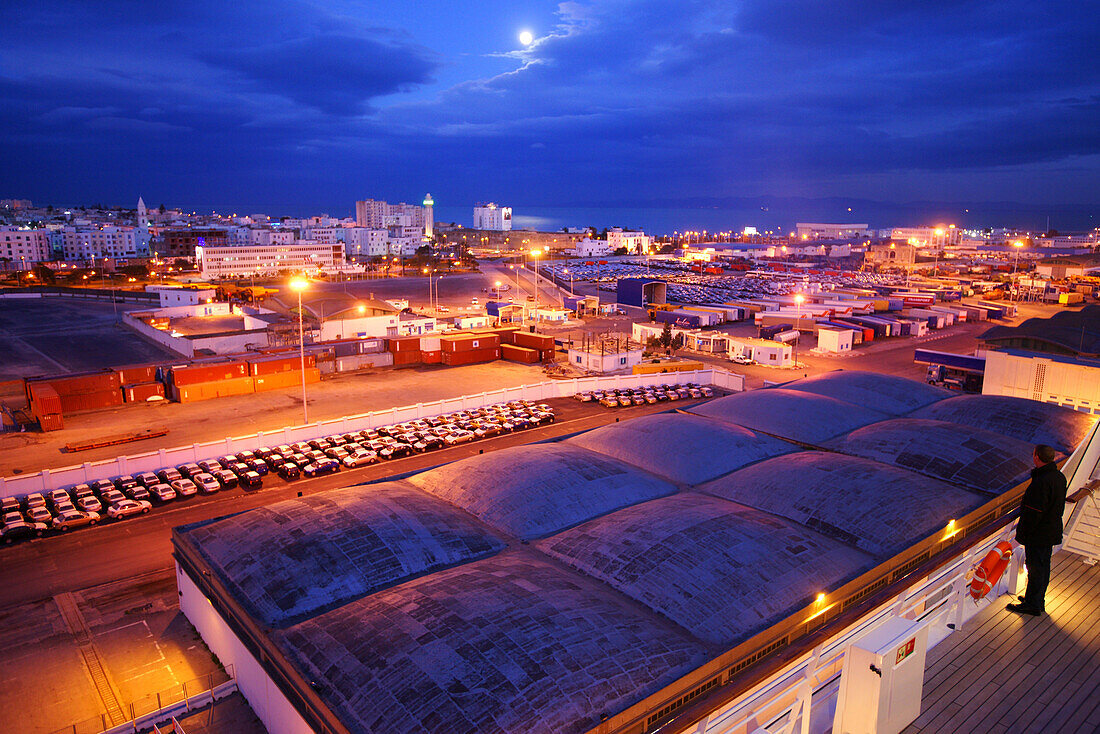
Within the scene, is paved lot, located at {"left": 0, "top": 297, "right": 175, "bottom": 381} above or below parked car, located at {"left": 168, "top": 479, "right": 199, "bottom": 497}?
above

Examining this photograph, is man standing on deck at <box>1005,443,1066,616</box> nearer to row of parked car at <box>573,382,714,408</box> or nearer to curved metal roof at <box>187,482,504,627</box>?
curved metal roof at <box>187,482,504,627</box>

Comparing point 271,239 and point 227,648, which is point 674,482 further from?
point 271,239

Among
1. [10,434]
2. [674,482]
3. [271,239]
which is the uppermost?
[271,239]

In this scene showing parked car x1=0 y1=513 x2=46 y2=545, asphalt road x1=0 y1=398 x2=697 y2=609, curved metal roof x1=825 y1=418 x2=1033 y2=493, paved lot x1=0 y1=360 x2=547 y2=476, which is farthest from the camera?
paved lot x1=0 y1=360 x2=547 y2=476

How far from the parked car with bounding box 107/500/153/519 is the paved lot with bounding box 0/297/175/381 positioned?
20.1m

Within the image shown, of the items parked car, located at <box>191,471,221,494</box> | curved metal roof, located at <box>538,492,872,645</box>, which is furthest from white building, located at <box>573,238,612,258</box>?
curved metal roof, located at <box>538,492,872,645</box>

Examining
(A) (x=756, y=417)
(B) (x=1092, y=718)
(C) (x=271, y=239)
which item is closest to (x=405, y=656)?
(B) (x=1092, y=718)

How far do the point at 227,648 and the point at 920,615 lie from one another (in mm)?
10107

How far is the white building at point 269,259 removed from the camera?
7994cm

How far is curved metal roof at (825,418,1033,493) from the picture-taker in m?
13.7

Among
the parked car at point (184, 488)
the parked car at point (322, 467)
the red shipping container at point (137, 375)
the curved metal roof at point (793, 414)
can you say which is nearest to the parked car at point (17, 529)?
the parked car at point (184, 488)

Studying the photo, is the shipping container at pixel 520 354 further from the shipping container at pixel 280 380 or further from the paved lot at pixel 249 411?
the shipping container at pixel 280 380

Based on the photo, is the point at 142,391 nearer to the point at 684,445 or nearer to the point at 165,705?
the point at 165,705

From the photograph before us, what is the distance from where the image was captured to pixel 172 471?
19.2 m
